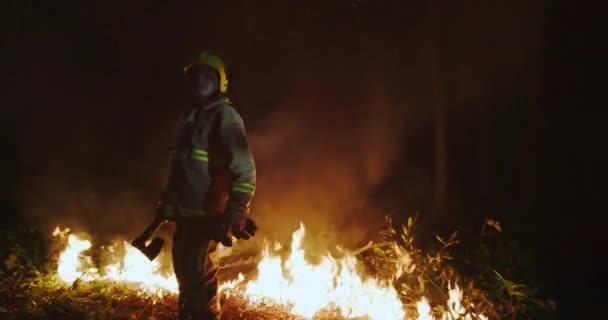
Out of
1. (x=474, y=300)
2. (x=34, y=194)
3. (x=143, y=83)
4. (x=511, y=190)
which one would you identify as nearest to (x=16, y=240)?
(x=34, y=194)

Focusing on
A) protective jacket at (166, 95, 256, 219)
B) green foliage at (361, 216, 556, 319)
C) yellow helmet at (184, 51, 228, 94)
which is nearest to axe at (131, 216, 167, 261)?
protective jacket at (166, 95, 256, 219)

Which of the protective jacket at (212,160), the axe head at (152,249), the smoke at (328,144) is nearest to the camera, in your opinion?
the protective jacket at (212,160)

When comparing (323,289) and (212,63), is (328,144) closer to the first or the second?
(323,289)

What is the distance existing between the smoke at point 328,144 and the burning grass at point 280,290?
8.23ft

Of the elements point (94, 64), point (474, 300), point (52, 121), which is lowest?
point (474, 300)

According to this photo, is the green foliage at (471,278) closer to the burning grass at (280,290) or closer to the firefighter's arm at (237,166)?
the burning grass at (280,290)

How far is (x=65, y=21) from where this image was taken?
10.1m

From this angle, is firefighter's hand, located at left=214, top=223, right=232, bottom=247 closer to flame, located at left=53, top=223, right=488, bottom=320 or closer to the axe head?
the axe head

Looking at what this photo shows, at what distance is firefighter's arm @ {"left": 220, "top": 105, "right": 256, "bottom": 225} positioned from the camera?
13.4ft

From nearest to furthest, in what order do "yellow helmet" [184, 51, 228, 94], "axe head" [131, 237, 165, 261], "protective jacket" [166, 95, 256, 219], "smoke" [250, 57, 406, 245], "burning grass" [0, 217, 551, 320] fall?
"protective jacket" [166, 95, 256, 219]
"yellow helmet" [184, 51, 228, 94]
"axe head" [131, 237, 165, 261]
"burning grass" [0, 217, 551, 320]
"smoke" [250, 57, 406, 245]

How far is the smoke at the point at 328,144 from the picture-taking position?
8.92 m

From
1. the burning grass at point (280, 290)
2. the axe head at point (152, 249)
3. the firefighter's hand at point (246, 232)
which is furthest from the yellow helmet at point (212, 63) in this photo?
the burning grass at point (280, 290)

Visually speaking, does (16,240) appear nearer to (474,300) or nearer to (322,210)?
(322,210)

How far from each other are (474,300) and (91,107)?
7.95 m
